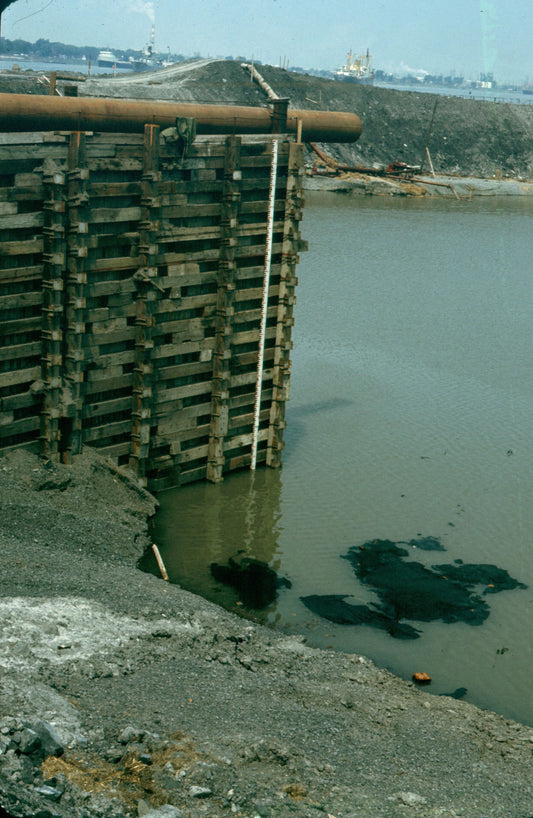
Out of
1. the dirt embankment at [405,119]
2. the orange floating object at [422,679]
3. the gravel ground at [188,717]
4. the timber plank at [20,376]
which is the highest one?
the dirt embankment at [405,119]

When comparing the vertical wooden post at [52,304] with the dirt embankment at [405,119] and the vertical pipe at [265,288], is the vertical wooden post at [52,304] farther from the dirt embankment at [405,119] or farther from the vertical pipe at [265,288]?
the dirt embankment at [405,119]

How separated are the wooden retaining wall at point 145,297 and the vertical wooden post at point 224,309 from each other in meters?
0.03

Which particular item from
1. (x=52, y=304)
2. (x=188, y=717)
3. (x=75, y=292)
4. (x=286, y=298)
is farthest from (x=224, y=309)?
(x=188, y=717)

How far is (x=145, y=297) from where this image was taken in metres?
18.3

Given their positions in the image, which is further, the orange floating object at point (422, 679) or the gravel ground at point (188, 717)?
the orange floating object at point (422, 679)

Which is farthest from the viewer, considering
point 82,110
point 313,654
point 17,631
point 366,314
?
point 366,314

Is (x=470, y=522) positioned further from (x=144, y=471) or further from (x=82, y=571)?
(x=82, y=571)

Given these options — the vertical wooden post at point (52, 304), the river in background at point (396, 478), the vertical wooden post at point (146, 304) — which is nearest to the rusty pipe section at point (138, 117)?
the vertical wooden post at point (146, 304)

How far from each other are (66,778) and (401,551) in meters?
10.9

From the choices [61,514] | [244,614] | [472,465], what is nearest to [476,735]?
[244,614]

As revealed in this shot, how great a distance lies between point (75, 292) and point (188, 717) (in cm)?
891

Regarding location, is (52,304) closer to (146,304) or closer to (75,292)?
(75,292)

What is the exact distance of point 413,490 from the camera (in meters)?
21.6

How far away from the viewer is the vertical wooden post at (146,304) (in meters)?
17.8
